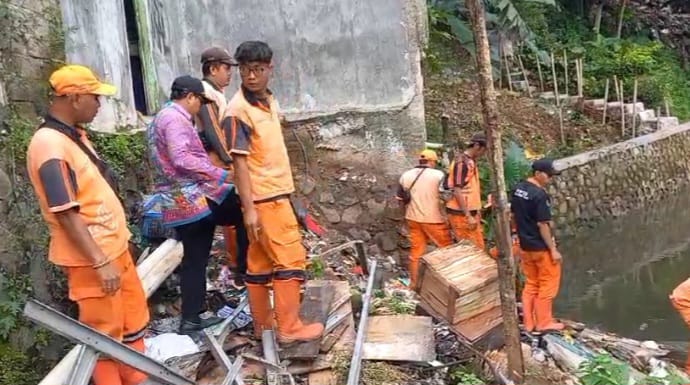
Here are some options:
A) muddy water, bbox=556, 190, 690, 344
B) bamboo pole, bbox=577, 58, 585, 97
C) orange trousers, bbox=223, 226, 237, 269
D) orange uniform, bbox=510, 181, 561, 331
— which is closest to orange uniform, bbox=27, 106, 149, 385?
orange trousers, bbox=223, 226, 237, 269

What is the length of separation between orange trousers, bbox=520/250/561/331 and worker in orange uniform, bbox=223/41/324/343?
10.3 ft

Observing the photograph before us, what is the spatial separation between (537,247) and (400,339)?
2.46m

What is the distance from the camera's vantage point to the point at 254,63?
14.9 ft

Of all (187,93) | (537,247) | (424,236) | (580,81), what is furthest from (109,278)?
(580,81)

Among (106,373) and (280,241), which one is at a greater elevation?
(280,241)

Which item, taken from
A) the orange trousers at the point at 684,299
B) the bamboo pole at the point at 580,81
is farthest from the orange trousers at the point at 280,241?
the bamboo pole at the point at 580,81

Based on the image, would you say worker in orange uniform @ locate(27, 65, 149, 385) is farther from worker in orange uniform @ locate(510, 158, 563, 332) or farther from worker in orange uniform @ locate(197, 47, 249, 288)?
worker in orange uniform @ locate(510, 158, 563, 332)

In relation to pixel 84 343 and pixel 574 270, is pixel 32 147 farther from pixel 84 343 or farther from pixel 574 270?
pixel 574 270

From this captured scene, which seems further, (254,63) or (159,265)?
(159,265)

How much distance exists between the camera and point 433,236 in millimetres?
8680

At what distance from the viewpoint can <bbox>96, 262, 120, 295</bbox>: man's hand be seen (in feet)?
12.2

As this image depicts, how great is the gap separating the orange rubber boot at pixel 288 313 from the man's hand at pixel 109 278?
1.13m

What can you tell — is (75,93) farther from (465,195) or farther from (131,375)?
(465,195)

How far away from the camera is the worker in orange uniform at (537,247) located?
23.5 ft
